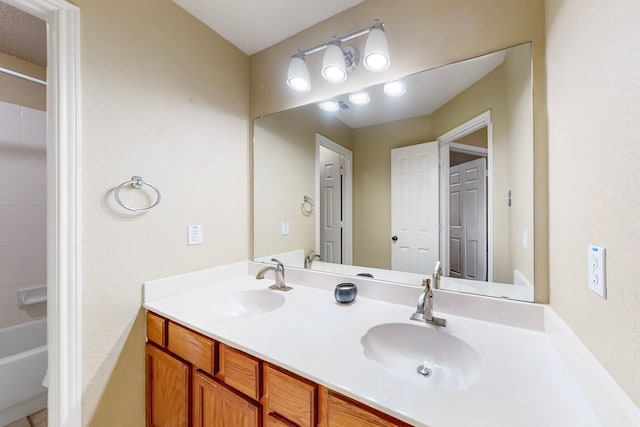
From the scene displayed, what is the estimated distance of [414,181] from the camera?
129cm

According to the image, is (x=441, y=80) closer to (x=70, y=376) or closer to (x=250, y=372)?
(x=250, y=372)

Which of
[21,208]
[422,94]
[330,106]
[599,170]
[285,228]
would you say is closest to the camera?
[599,170]

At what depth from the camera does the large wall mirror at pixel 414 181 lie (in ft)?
3.34

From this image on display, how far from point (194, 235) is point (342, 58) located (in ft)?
4.08

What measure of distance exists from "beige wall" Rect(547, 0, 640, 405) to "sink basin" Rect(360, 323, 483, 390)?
319 mm

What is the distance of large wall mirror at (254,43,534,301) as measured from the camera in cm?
102

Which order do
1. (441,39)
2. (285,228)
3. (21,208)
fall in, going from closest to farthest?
1. (441,39)
2. (285,228)
3. (21,208)

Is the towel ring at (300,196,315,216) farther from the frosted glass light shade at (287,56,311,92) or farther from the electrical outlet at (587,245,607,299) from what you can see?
the electrical outlet at (587,245,607,299)

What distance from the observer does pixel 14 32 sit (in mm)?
1460

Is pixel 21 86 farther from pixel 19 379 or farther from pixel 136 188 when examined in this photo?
pixel 19 379

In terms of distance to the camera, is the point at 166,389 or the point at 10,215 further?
the point at 10,215

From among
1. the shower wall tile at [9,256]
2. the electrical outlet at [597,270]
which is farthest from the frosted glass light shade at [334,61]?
the shower wall tile at [9,256]

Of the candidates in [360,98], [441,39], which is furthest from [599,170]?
[360,98]

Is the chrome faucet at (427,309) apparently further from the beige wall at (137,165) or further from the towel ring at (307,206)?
the beige wall at (137,165)
